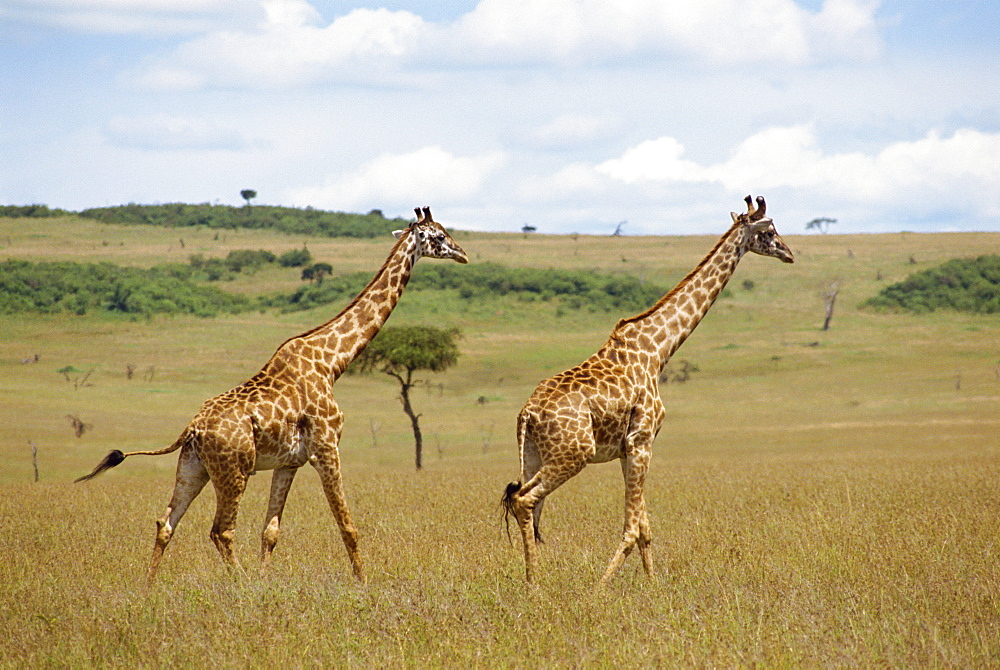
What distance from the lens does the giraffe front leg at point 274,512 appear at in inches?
372

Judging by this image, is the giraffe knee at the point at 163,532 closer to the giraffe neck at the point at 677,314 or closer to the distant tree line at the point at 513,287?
→ the giraffe neck at the point at 677,314

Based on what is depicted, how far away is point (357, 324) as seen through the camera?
1019 centimetres

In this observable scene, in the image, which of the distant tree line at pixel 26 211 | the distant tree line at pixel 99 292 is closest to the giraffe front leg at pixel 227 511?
the distant tree line at pixel 99 292

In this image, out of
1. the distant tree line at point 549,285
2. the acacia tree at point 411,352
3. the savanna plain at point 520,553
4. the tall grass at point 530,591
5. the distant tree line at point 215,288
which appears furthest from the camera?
the distant tree line at point 549,285

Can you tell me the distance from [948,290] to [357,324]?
68972 millimetres

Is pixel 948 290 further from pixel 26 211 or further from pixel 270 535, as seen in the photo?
pixel 26 211

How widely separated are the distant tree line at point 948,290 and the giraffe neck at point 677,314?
62.0 m

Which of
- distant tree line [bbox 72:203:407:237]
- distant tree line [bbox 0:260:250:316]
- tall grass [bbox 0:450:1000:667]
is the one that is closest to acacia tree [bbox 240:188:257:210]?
distant tree line [bbox 72:203:407:237]

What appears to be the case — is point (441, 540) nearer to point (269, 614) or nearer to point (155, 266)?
point (269, 614)

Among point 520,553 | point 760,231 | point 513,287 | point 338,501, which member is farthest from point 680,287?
point 513,287

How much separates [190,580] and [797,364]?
4582cm

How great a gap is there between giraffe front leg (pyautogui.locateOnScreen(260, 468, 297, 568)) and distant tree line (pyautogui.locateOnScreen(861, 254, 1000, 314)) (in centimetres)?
6480

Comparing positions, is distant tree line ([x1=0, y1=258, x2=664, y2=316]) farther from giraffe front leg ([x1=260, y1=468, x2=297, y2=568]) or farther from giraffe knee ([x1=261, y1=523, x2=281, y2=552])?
giraffe knee ([x1=261, y1=523, x2=281, y2=552])

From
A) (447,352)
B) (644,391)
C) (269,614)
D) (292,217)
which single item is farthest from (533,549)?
(292,217)
